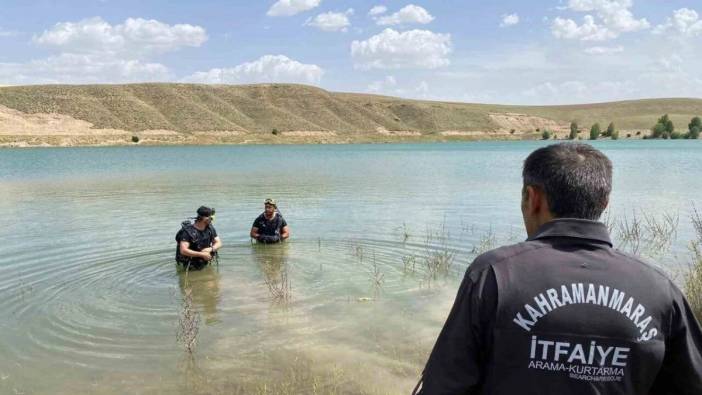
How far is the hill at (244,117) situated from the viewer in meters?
88.6

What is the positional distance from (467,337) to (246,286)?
26.7 feet

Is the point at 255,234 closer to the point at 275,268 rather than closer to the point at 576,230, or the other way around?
the point at 275,268

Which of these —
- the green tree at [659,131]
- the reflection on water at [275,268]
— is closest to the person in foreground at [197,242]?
the reflection on water at [275,268]

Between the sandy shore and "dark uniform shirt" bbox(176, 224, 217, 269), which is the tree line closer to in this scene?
the sandy shore

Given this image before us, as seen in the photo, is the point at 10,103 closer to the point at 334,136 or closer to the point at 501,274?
the point at 334,136

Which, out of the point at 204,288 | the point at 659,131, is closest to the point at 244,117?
the point at 659,131

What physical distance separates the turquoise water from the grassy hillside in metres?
81.8

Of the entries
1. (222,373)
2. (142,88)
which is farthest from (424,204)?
(142,88)

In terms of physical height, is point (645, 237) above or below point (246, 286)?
above

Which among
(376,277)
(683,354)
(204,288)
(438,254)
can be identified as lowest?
(204,288)

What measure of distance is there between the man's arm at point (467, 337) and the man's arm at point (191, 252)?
29.6 feet

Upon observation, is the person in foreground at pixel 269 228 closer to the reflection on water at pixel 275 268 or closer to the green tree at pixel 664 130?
the reflection on water at pixel 275 268

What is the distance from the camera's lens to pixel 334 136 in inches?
4237

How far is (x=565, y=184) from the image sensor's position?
2.08 meters
